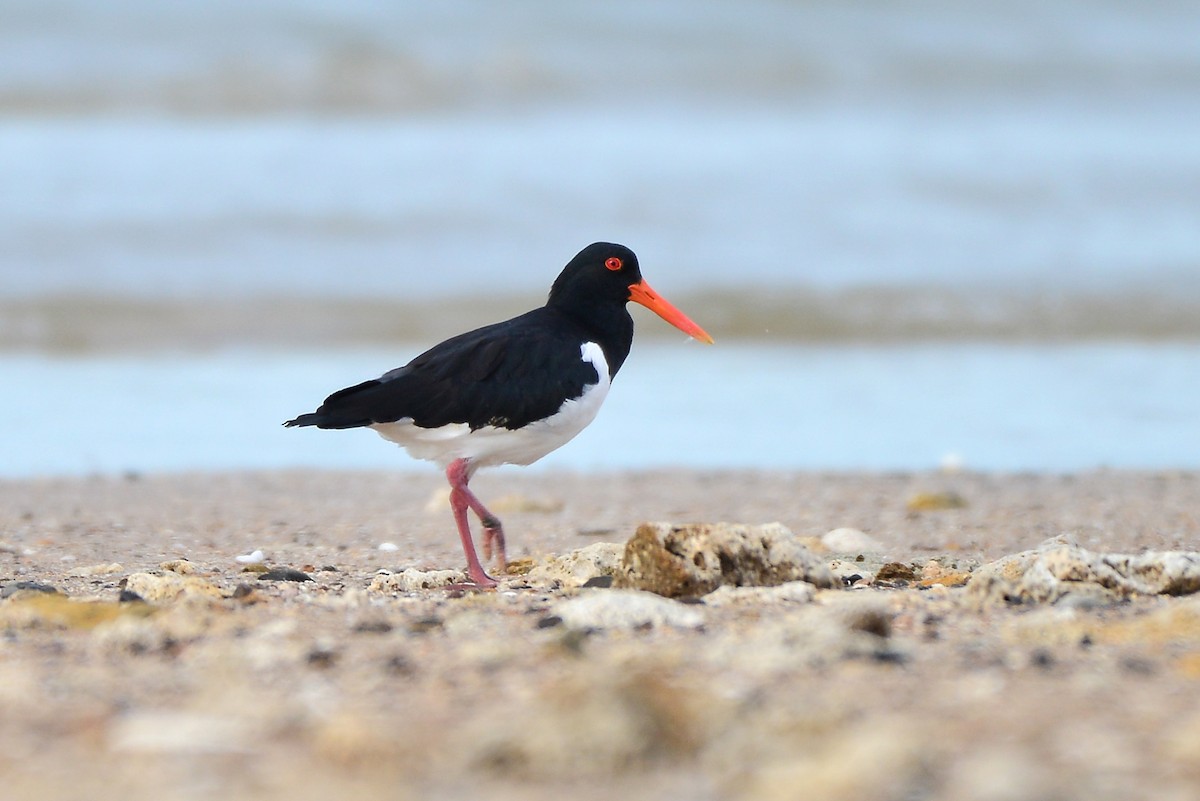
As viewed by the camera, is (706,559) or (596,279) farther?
(596,279)

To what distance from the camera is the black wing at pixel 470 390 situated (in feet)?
16.2

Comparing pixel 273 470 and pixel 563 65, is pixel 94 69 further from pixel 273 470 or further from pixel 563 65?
pixel 273 470

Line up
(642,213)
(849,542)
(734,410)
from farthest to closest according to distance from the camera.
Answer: (642,213)
(734,410)
(849,542)

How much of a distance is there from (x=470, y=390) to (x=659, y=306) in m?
1.29

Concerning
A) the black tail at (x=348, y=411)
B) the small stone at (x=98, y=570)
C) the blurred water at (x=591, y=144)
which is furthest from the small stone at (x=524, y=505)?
the blurred water at (x=591, y=144)

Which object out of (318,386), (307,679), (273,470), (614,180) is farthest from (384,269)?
(307,679)

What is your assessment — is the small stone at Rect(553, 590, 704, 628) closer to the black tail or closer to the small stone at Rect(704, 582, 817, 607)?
the small stone at Rect(704, 582, 817, 607)

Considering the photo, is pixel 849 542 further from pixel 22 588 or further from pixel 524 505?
pixel 22 588

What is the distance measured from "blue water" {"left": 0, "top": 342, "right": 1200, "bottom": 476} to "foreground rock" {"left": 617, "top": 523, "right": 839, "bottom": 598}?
3.73 m

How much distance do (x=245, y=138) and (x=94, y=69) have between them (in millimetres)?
3458

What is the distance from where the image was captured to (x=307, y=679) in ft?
9.56

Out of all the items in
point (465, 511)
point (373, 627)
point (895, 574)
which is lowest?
point (895, 574)

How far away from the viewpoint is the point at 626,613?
11.5ft

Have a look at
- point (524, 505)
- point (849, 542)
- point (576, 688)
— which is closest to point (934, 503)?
point (849, 542)
